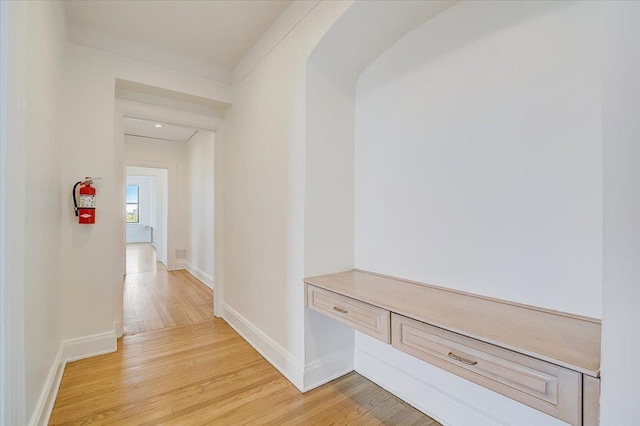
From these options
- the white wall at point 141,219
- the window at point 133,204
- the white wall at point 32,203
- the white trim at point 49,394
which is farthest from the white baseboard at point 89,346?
the window at point 133,204

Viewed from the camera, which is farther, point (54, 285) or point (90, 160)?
point (90, 160)

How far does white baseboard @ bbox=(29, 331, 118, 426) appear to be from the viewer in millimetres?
1664

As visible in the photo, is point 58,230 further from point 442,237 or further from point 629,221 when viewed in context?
point 629,221

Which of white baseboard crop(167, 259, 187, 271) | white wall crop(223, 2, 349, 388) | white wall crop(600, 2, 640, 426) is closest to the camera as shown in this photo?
white wall crop(600, 2, 640, 426)

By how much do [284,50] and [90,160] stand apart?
1.88 meters

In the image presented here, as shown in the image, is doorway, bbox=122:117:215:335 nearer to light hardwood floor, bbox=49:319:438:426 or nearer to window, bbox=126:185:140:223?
light hardwood floor, bbox=49:319:438:426

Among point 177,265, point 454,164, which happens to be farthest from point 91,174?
point 177,265

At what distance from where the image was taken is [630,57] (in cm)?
72

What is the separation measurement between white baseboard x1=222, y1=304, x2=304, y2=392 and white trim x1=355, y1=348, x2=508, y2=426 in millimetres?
487

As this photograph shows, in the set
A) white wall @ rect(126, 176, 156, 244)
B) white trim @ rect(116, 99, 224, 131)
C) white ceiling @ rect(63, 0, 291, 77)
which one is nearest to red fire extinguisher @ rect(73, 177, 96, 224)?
white trim @ rect(116, 99, 224, 131)

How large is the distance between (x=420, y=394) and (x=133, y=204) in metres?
12.5

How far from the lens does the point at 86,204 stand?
92.7 inches

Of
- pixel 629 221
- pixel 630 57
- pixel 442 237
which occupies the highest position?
pixel 630 57

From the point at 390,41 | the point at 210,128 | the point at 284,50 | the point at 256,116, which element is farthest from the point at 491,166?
the point at 210,128
